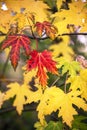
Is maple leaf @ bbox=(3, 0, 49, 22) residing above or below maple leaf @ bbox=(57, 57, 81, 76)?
above

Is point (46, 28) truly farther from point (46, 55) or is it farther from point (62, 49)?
point (62, 49)

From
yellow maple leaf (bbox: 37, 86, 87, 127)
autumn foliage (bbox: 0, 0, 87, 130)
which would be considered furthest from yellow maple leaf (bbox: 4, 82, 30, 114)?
yellow maple leaf (bbox: 37, 86, 87, 127)

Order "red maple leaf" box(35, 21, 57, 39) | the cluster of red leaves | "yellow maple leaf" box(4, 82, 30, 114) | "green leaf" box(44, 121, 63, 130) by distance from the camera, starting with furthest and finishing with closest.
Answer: "yellow maple leaf" box(4, 82, 30, 114), "green leaf" box(44, 121, 63, 130), "red maple leaf" box(35, 21, 57, 39), the cluster of red leaves

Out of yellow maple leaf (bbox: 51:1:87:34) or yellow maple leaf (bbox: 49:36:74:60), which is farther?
yellow maple leaf (bbox: 49:36:74:60)

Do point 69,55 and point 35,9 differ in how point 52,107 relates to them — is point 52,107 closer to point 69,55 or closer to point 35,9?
point 35,9

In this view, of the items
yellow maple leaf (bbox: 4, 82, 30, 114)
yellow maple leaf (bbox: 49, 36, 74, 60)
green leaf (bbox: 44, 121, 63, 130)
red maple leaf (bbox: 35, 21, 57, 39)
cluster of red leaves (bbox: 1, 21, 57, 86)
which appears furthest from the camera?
yellow maple leaf (bbox: 49, 36, 74, 60)

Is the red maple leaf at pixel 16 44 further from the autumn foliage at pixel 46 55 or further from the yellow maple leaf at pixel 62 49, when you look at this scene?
the yellow maple leaf at pixel 62 49

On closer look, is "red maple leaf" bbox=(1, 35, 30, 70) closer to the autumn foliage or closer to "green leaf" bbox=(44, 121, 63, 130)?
the autumn foliage

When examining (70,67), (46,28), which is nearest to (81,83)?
(70,67)

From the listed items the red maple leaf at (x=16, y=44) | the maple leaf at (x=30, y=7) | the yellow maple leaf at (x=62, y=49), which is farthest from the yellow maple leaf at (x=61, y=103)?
the yellow maple leaf at (x=62, y=49)
